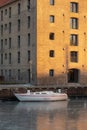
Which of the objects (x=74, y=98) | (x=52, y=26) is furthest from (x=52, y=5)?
(x=74, y=98)

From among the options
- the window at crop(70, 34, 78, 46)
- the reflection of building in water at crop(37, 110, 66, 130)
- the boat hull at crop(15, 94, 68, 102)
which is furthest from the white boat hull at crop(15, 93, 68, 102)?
the window at crop(70, 34, 78, 46)

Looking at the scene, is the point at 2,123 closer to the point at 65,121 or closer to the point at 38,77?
the point at 65,121

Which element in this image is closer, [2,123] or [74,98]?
[2,123]

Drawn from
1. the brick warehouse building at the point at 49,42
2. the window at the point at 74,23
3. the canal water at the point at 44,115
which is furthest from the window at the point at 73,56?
the canal water at the point at 44,115

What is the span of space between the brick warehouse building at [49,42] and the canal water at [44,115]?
10.5 m

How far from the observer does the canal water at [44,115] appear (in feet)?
162

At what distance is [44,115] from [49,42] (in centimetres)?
2903

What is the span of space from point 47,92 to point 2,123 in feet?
84.4

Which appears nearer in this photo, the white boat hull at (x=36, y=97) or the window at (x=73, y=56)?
the white boat hull at (x=36, y=97)

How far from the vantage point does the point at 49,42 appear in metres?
85.9

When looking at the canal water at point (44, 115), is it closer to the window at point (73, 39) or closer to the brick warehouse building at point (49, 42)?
the brick warehouse building at point (49, 42)

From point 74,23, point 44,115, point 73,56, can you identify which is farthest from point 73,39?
point 44,115

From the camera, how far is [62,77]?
86.8 meters

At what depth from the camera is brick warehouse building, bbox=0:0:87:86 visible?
85312mm
